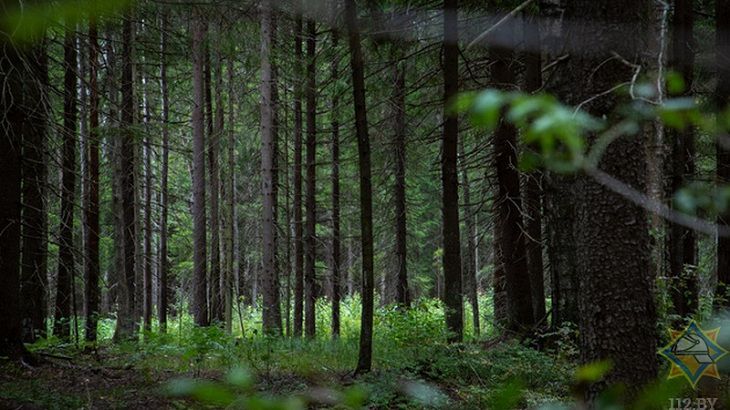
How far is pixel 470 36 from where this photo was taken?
31.3ft

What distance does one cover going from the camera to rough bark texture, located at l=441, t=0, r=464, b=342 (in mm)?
8406

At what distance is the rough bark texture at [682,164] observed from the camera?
735cm

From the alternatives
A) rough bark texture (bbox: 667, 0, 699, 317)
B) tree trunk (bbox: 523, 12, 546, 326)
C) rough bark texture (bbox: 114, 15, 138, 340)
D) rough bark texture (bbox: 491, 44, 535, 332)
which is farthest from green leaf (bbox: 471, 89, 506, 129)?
rough bark texture (bbox: 114, 15, 138, 340)

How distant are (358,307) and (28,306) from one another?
586 inches

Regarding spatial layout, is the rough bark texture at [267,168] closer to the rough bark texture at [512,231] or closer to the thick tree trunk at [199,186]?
the thick tree trunk at [199,186]

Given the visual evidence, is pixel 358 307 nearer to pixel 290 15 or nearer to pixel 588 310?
pixel 290 15

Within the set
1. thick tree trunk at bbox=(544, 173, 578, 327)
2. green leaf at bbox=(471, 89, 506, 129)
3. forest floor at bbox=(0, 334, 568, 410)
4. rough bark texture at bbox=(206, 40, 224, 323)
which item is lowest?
forest floor at bbox=(0, 334, 568, 410)

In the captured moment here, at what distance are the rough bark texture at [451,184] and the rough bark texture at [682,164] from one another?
309 centimetres

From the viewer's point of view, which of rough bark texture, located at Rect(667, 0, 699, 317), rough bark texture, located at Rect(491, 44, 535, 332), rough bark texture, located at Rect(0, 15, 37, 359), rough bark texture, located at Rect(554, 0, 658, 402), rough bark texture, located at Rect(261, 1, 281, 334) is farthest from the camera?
rough bark texture, located at Rect(261, 1, 281, 334)

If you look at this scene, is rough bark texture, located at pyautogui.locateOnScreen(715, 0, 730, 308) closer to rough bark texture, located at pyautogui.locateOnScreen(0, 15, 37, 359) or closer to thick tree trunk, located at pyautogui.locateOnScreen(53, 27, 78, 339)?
rough bark texture, located at pyautogui.locateOnScreen(0, 15, 37, 359)

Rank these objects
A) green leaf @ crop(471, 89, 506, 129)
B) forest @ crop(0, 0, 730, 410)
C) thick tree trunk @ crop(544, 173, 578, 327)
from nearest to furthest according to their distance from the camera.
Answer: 1. green leaf @ crop(471, 89, 506, 129)
2. forest @ crop(0, 0, 730, 410)
3. thick tree trunk @ crop(544, 173, 578, 327)

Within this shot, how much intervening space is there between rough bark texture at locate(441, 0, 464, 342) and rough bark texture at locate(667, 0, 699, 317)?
10.1 ft

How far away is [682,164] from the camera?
291 inches

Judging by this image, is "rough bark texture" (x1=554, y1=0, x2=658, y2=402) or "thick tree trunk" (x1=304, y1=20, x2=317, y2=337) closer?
"rough bark texture" (x1=554, y1=0, x2=658, y2=402)
